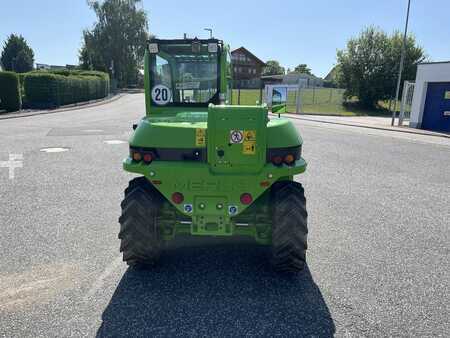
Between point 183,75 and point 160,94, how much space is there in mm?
410

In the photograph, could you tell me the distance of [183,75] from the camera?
14.9ft

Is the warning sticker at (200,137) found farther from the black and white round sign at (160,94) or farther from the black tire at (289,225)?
the black and white round sign at (160,94)

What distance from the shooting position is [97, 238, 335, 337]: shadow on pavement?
2.59 m

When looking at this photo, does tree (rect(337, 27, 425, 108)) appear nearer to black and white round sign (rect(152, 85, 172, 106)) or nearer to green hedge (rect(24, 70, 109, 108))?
green hedge (rect(24, 70, 109, 108))

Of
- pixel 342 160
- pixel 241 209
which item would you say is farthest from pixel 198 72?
pixel 342 160

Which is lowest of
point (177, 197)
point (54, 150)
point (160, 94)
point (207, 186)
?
point (54, 150)

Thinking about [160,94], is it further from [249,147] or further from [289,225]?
[289,225]

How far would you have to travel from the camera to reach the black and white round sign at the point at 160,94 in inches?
177

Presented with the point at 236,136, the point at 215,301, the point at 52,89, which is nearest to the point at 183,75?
the point at 236,136

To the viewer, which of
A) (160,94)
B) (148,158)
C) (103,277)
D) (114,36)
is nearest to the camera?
(148,158)

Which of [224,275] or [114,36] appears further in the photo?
[114,36]

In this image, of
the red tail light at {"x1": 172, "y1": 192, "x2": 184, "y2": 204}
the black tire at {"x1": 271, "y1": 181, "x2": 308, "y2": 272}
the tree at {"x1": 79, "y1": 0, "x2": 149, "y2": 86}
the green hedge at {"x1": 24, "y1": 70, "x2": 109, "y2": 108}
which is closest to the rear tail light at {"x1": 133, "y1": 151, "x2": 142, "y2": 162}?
the red tail light at {"x1": 172, "y1": 192, "x2": 184, "y2": 204}

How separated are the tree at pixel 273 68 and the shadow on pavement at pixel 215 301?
97940 mm

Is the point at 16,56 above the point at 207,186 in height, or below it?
above
